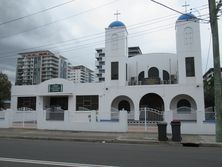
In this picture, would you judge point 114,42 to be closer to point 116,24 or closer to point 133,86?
point 116,24

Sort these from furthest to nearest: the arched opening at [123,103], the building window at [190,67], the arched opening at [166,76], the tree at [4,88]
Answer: the tree at [4,88] → the arched opening at [166,76] → the arched opening at [123,103] → the building window at [190,67]

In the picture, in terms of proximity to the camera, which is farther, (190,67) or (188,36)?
(188,36)

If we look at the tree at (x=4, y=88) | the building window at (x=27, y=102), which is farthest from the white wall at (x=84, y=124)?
the tree at (x=4, y=88)

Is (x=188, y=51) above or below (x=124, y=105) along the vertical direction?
above

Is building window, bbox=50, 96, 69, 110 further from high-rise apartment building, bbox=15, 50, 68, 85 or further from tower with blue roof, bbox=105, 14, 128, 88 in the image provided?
high-rise apartment building, bbox=15, 50, 68, 85

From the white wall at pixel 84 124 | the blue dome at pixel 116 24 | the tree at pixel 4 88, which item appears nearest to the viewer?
the white wall at pixel 84 124

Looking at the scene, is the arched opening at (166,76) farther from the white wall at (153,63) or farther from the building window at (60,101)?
the building window at (60,101)

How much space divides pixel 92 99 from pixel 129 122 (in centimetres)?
1256

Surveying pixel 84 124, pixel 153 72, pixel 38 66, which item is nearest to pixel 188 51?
pixel 153 72

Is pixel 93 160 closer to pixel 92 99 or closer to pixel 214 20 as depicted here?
pixel 214 20

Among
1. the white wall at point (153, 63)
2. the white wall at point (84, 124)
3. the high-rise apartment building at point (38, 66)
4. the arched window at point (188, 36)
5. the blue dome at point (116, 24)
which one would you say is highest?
the high-rise apartment building at point (38, 66)

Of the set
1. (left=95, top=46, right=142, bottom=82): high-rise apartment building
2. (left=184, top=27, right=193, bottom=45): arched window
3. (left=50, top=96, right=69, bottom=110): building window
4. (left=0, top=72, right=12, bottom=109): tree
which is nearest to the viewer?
(left=184, top=27, right=193, bottom=45): arched window

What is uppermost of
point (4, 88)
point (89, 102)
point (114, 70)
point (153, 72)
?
point (153, 72)

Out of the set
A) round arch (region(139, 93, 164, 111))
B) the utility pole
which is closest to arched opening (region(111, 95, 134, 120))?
round arch (region(139, 93, 164, 111))
